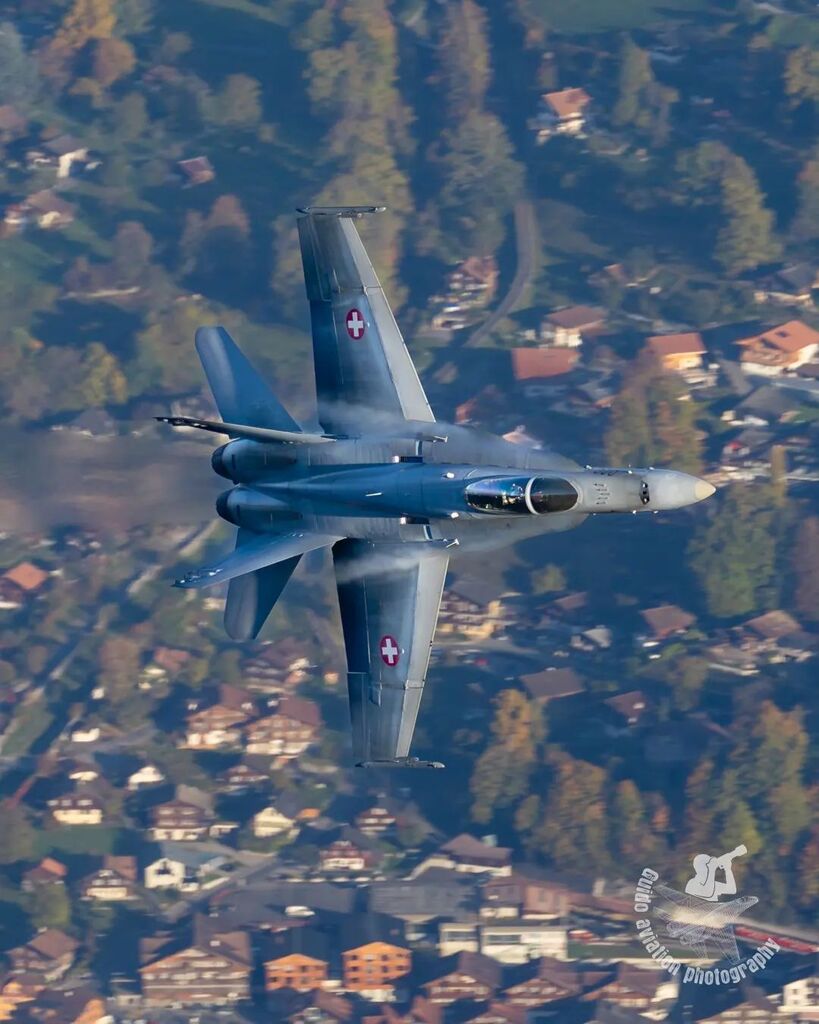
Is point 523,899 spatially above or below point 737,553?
below

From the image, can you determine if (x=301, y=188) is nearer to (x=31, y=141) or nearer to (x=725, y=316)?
(x=31, y=141)

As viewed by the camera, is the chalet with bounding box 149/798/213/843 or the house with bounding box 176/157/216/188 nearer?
the chalet with bounding box 149/798/213/843

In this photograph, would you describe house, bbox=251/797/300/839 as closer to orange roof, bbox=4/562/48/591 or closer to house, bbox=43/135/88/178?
orange roof, bbox=4/562/48/591

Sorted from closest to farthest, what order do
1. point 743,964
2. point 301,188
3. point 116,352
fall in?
point 743,964, point 116,352, point 301,188

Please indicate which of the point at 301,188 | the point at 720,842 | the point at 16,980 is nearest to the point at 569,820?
the point at 720,842

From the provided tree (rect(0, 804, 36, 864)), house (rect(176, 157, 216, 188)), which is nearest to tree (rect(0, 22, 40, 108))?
house (rect(176, 157, 216, 188))

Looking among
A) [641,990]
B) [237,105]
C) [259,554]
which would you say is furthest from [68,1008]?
[237,105]

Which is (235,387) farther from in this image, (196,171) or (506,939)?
(196,171)
